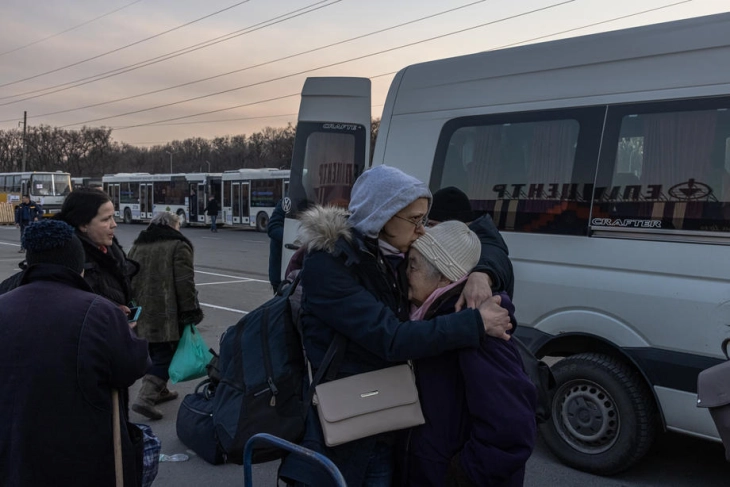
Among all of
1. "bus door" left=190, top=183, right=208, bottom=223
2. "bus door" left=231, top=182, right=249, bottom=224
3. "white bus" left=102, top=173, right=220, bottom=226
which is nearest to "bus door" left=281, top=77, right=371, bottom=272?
Answer: "bus door" left=231, top=182, right=249, bottom=224

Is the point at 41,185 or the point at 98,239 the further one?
the point at 41,185

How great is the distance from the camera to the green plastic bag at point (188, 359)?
490 centimetres

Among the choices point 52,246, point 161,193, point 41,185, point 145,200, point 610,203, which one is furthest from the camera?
point 41,185

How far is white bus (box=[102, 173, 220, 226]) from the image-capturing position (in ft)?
114

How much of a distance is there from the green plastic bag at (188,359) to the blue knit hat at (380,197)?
333 centimetres

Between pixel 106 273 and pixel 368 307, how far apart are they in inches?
96.9

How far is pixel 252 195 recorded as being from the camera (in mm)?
31484

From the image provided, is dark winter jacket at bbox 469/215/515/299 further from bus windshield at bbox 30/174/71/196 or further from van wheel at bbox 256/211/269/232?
bus windshield at bbox 30/174/71/196

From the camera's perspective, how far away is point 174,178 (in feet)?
118

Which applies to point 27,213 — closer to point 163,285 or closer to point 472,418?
point 163,285

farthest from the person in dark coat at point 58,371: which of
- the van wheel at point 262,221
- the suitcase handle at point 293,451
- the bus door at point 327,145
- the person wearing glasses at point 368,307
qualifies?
the van wheel at point 262,221

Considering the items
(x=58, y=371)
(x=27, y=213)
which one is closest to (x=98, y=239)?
(x=58, y=371)

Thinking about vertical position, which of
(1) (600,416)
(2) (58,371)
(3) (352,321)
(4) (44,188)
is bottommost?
(4) (44,188)

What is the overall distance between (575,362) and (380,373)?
8.19ft
